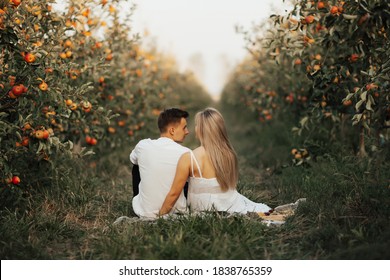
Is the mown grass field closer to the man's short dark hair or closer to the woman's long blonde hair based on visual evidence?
the woman's long blonde hair

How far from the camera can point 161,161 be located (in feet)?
12.6

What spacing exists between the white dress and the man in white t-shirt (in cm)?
10

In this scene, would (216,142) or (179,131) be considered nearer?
(216,142)

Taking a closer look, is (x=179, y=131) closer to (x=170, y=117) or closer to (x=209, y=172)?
(x=170, y=117)

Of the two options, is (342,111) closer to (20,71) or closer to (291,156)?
(291,156)

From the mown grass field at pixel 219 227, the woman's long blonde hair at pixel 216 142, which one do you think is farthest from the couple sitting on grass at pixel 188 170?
the mown grass field at pixel 219 227

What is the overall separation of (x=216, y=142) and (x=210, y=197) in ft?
1.54

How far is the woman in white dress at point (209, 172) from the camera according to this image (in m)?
3.74

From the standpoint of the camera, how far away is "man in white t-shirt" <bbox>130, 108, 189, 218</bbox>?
12.6 ft

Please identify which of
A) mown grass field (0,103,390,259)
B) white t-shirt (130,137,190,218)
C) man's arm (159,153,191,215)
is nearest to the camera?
mown grass field (0,103,390,259)

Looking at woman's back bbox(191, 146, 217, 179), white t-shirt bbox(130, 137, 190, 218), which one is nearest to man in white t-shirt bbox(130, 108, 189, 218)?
white t-shirt bbox(130, 137, 190, 218)

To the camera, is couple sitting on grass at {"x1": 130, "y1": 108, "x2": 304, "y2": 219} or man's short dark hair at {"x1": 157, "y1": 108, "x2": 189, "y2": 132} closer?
couple sitting on grass at {"x1": 130, "y1": 108, "x2": 304, "y2": 219}

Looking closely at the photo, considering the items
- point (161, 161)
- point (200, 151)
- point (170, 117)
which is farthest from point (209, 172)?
point (170, 117)
